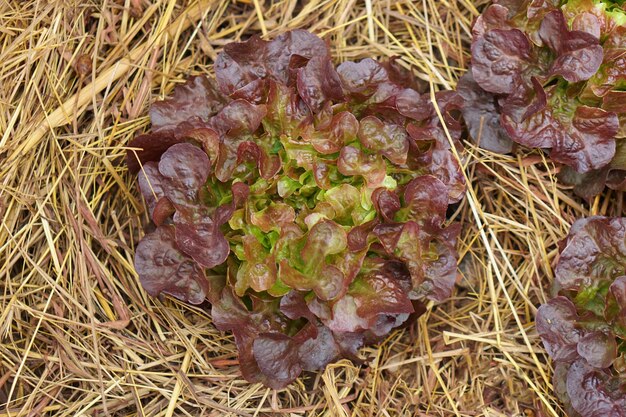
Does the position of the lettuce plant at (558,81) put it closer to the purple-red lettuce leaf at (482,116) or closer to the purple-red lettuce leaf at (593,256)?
the purple-red lettuce leaf at (482,116)

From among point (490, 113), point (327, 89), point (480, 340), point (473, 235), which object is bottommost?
point (480, 340)

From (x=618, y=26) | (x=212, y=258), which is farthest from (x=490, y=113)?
(x=212, y=258)

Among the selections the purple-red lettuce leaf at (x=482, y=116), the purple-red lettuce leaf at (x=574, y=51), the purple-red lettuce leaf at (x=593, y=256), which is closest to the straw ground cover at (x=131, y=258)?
the purple-red lettuce leaf at (x=482, y=116)

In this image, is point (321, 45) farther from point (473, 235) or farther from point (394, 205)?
point (473, 235)

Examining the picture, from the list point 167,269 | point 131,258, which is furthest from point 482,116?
point 131,258

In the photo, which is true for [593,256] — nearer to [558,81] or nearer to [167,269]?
[558,81]

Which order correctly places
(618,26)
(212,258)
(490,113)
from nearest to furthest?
(212,258), (618,26), (490,113)
